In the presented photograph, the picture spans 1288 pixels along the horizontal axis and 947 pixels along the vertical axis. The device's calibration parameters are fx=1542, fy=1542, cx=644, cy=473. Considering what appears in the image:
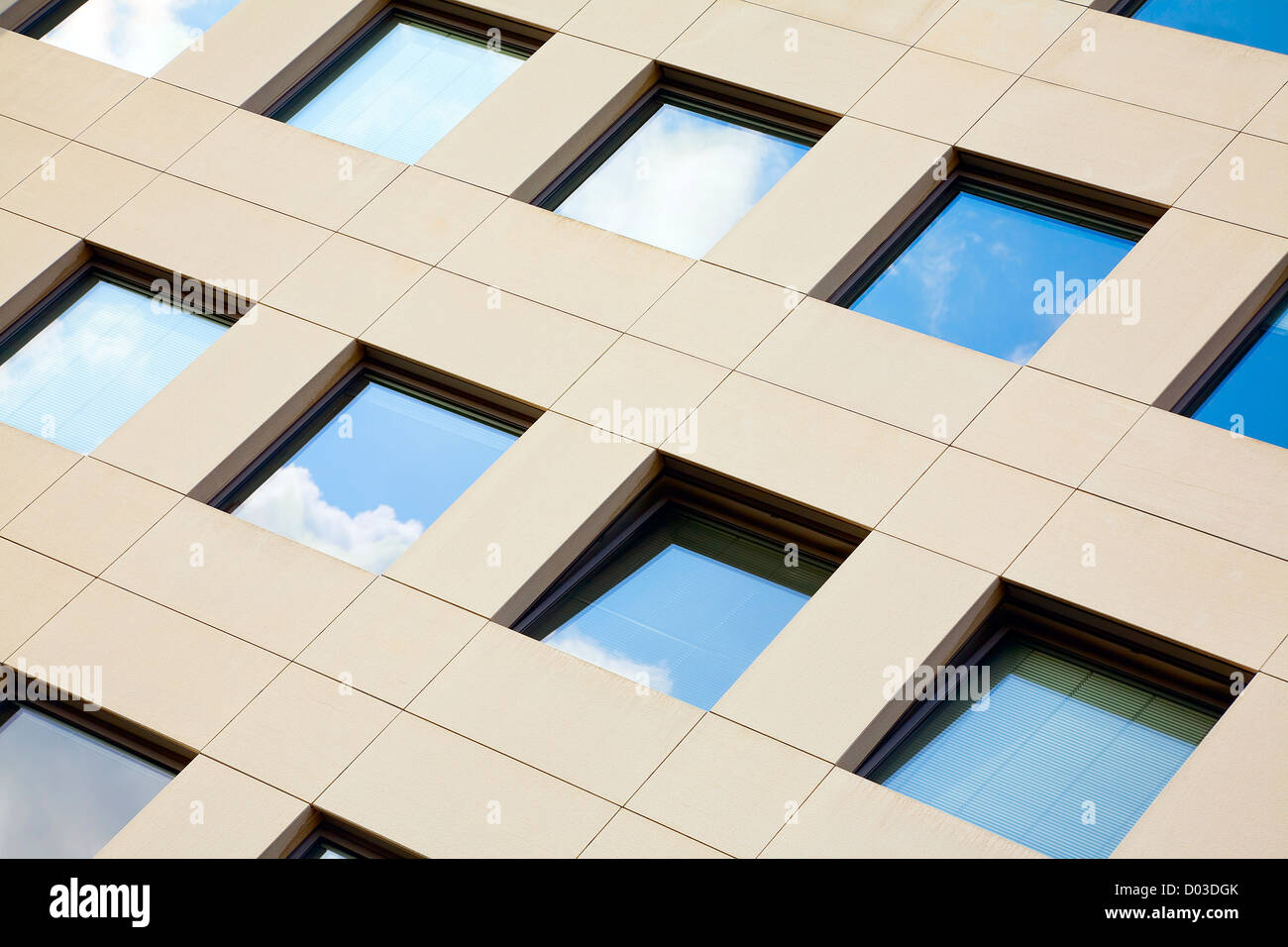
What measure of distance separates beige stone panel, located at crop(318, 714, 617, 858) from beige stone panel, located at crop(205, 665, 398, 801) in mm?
133

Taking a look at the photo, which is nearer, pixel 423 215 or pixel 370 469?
pixel 370 469

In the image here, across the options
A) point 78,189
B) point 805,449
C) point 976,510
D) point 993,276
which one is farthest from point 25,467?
point 993,276

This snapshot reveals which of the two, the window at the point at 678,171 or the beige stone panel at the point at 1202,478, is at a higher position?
the window at the point at 678,171

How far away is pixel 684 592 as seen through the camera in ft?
39.3

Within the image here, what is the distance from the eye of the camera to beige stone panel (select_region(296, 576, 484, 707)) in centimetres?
1134

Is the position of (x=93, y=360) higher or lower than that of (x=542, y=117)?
lower

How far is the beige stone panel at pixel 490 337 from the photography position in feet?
42.4

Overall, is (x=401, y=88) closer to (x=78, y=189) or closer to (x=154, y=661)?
(x=78, y=189)

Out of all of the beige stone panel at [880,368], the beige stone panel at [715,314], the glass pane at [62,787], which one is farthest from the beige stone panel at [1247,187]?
the glass pane at [62,787]

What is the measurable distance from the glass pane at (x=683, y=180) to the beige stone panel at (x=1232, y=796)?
6.21 metres

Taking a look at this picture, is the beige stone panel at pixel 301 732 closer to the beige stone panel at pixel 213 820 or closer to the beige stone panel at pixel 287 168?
the beige stone panel at pixel 213 820

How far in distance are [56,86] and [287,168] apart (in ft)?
10.2

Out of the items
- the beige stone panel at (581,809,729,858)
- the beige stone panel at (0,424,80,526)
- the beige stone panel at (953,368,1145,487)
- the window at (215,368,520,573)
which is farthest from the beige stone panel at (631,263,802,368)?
the beige stone panel at (0,424,80,526)

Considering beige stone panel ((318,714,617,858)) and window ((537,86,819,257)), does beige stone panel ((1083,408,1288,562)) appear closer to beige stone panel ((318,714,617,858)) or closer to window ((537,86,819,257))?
window ((537,86,819,257))
